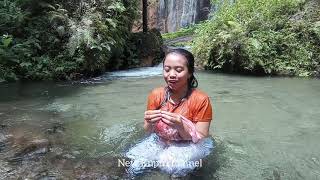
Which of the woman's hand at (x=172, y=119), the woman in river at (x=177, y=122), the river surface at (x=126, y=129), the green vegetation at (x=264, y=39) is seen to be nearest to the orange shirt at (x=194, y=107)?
the woman in river at (x=177, y=122)

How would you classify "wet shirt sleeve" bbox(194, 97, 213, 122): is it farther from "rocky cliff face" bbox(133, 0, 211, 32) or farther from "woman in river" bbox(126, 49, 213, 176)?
"rocky cliff face" bbox(133, 0, 211, 32)

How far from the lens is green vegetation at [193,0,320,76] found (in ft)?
45.0

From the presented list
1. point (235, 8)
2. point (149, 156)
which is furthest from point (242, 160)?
point (235, 8)

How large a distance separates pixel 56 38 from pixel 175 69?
395 inches

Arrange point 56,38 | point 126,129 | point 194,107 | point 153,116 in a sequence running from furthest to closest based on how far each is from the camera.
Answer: point 56,38 < point 126,129 < point 194,107 < point 153,116

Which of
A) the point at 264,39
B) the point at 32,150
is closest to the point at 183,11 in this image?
the point at 264,39

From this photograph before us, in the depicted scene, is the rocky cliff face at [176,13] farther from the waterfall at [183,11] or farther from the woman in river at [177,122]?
the woman in river at [177,122]

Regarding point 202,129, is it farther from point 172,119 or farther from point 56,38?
point 56,38

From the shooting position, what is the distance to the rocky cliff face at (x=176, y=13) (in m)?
28.2

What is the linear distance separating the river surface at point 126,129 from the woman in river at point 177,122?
178mm

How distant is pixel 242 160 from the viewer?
5.26m

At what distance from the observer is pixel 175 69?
170 inches

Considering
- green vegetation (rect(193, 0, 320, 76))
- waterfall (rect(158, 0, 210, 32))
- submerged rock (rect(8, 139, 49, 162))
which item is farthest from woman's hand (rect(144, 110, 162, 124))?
waterfall (rect(158, 0, 210, 32))

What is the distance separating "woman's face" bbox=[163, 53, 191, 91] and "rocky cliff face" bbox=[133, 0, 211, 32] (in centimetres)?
2343
